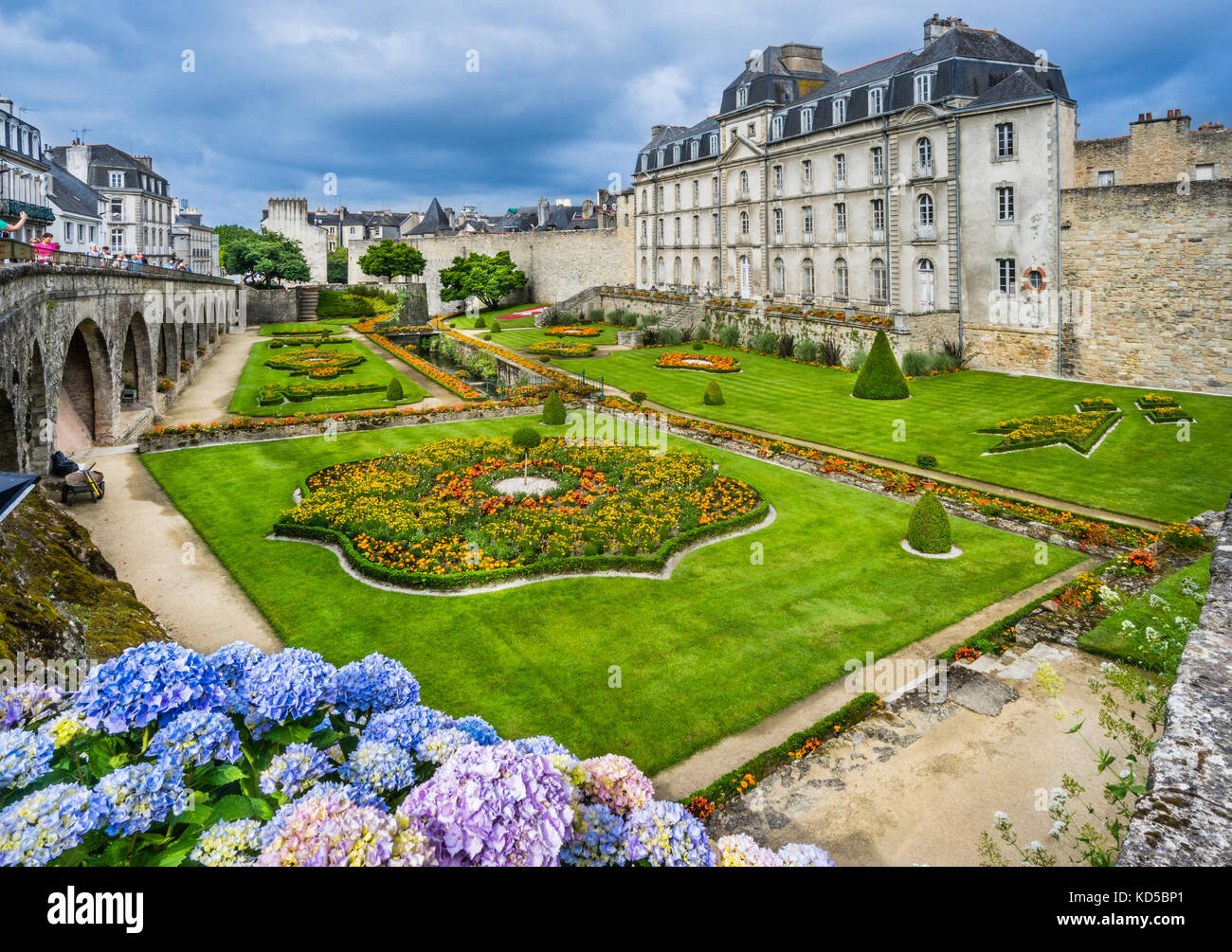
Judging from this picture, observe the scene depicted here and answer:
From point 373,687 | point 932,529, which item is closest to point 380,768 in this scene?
point 373,687

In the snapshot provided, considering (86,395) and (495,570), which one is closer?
(495,570)

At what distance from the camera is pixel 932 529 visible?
15.2 meters

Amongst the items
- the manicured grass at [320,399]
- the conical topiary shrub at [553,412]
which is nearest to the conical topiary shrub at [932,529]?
the conical topiary shrub at [553,412]

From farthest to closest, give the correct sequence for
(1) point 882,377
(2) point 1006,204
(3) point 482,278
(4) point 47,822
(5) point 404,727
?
(3) point 482,278
(2) point 1006,204
(1) point 882,377
(5) point 404,727
(4) point 47,822

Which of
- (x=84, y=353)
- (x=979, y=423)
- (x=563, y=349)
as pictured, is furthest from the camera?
(x=563, y=349)

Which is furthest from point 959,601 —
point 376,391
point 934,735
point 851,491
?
point 376,391

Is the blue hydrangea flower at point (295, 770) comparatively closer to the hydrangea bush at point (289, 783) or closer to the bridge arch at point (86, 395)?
the hydrangea bush at point (289, 783)

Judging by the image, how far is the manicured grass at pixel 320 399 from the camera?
95.5ft

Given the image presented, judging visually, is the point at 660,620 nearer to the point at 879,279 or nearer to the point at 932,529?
the point at 932,529

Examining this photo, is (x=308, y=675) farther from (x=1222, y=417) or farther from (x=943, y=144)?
(x=943, y=144)

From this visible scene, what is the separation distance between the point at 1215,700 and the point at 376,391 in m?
31.0

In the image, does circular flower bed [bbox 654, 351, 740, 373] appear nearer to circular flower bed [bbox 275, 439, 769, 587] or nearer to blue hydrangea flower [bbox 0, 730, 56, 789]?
circular flower bed [bbox 275, 439, 769, 587]

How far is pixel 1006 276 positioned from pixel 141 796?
126 ft
